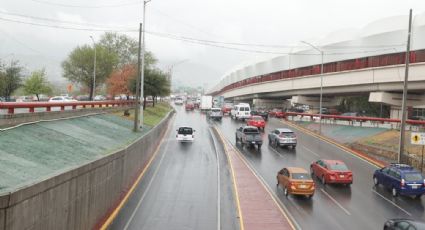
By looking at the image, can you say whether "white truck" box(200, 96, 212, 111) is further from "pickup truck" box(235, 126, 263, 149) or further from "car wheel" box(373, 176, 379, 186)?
"car wheel" box(373, 176, 379, 186)

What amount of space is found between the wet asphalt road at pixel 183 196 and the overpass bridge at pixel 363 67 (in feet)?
81.4

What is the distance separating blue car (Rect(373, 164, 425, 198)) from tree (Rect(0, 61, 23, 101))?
48590 mm

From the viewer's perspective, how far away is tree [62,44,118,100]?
88188 mm

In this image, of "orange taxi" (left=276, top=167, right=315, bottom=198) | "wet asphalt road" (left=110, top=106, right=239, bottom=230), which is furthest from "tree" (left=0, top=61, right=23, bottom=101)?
"orange taxi" (left=276, top=167, right=315, bottom=198)

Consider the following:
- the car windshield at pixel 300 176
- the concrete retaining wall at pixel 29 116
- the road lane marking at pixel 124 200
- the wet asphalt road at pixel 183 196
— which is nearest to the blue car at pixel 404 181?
the car windshield at pixel 300 176

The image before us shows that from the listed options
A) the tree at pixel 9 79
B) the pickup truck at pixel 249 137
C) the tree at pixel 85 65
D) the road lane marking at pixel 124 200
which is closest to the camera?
the road lane marking at pixel 124 200

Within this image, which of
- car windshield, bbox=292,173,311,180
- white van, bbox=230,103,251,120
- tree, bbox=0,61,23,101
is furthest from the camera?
white van, bbox=230,103,251,120

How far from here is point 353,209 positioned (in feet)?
77.9

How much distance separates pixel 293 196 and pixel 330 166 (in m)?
4.16

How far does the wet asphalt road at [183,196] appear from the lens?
21172 mm

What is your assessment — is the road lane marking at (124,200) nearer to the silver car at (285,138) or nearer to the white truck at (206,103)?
the silver car at (285,138)

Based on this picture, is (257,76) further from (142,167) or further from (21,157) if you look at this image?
(21,157)

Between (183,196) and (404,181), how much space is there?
13.0 m

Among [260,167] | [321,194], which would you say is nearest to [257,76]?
[260,167]
